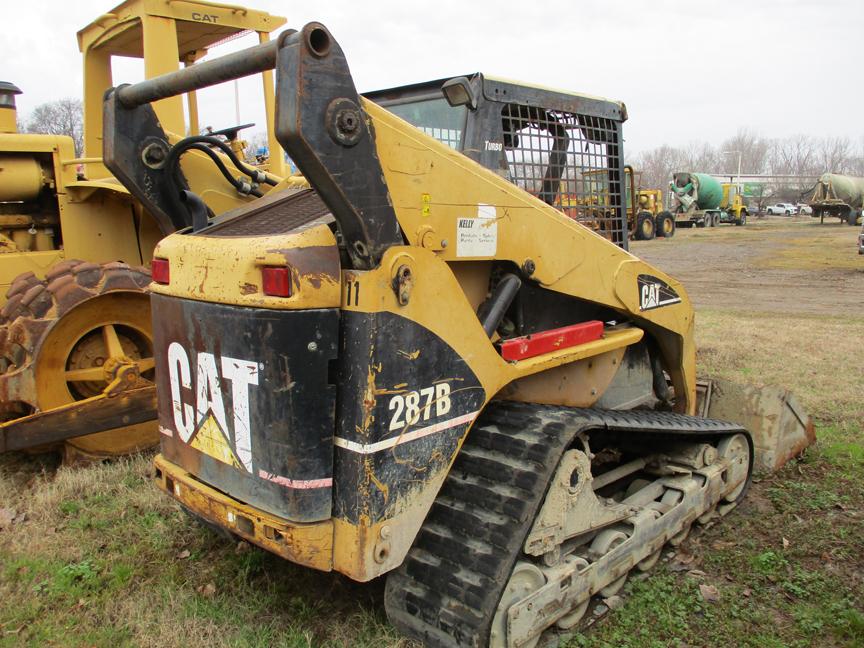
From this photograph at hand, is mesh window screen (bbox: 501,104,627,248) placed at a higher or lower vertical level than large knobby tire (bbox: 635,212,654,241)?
higher

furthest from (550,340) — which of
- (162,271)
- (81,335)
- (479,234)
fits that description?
(81,335)

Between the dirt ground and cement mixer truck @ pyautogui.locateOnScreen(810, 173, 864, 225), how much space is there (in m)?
5.92

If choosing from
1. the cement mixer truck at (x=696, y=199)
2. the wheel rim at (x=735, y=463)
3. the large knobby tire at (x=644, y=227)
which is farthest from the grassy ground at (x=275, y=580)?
the cement mixer truck at (x=696, y=199)

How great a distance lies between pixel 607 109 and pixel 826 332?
647cm

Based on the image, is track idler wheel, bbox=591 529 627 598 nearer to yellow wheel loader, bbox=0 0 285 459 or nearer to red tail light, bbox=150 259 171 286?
red tail light, bbox=150 259 171 286

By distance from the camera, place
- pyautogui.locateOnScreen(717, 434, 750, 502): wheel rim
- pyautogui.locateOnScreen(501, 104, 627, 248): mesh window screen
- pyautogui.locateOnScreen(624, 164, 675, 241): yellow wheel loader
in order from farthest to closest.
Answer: pyautogui.locateOnScreen(624, 164, 675, 241): yellow wheel loader, pyautogui.locateOnScreen(717, 434, 750, 502): wheel rim, pyautogui.locateOnScreen(501, 104, 627, 248): mesh window screen

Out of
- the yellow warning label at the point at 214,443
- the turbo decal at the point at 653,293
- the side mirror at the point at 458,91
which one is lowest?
the yellow warning label at the point at 214,443

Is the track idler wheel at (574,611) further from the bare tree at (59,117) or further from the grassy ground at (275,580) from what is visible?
the bare tree at (59,117)

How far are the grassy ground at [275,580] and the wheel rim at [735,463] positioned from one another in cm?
12

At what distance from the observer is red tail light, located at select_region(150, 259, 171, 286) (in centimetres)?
280

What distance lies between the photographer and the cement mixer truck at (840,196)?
36406 millimetres

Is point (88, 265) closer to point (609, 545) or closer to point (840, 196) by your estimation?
point (609, 545)

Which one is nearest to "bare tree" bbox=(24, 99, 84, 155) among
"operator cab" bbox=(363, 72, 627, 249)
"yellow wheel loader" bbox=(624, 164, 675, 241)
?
"yellow wheel loader" bbox=(624, 164, 675, 241)

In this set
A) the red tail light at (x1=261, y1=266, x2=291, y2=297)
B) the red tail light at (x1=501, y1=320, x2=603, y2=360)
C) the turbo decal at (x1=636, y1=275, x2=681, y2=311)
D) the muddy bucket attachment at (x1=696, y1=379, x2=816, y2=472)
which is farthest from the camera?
the muddy bucket attachment at (x1=696, y1=379, x2=816, y2=472)
